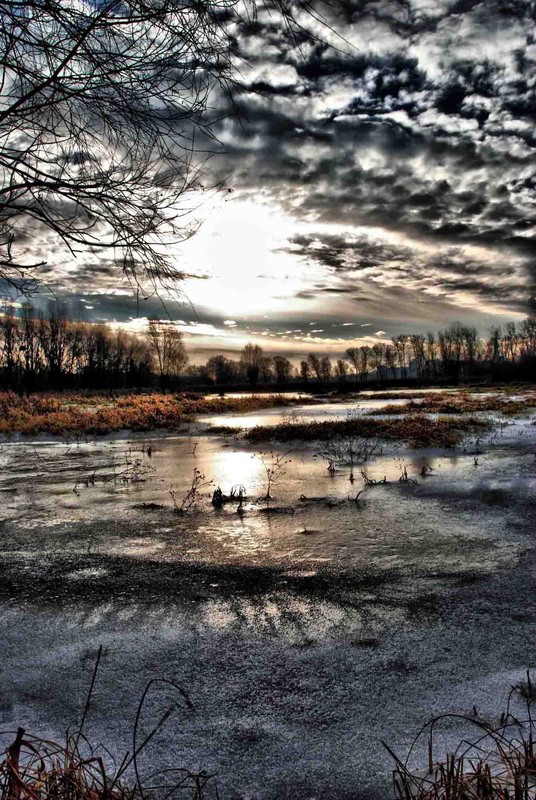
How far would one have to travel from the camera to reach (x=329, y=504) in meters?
7.41

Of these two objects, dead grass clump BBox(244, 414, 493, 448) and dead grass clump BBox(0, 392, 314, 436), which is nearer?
dead grass clump BBox(244, 414, 493, 448)

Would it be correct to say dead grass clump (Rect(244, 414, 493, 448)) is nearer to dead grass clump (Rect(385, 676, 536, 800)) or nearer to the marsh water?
the marsh water

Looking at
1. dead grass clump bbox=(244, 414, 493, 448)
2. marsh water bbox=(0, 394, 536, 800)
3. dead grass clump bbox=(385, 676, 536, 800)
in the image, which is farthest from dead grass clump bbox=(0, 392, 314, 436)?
dead grass clump bbox=(385, 676, 536, 800)

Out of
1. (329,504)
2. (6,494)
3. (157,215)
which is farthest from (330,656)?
(6,494)

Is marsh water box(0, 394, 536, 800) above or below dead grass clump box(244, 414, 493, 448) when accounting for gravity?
below

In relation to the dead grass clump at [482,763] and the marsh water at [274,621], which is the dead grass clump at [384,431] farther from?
the dead grass clump at [482,763]

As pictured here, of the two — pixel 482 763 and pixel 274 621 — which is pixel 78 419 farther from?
pixel 482 763

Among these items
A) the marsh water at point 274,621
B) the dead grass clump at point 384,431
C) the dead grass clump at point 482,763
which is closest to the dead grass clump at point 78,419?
the dead grass clump at point 384,431

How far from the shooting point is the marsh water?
253 centimetres

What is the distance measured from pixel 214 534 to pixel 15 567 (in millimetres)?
2279

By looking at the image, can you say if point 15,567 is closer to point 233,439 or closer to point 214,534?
point 214,534

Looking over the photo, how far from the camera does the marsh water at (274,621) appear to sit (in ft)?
8.30

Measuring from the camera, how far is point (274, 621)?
383cm

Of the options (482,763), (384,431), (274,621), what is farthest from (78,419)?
(482,763)
